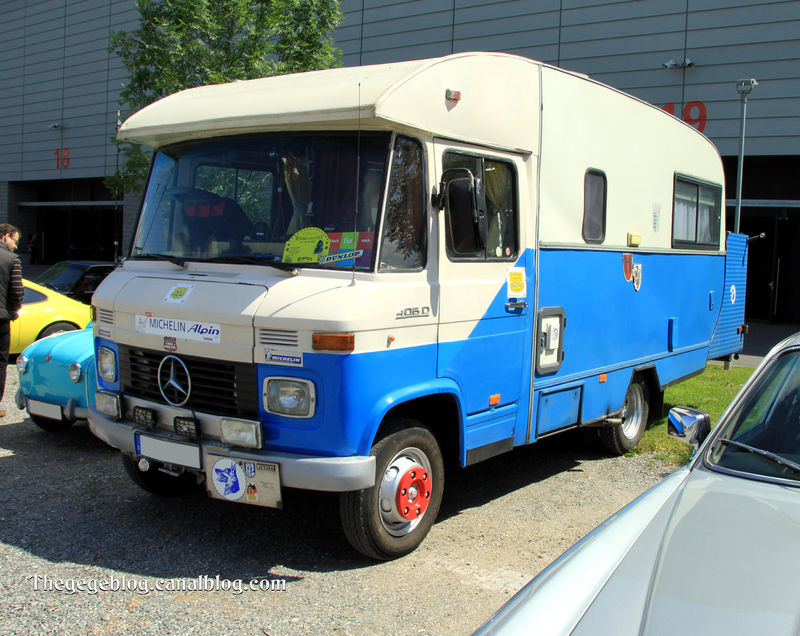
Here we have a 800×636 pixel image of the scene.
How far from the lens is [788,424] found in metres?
3.08

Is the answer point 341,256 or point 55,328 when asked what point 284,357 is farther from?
point 55,328

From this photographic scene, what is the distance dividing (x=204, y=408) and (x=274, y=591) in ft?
3.64


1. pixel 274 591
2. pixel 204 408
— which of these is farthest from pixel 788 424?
pixel 204 408

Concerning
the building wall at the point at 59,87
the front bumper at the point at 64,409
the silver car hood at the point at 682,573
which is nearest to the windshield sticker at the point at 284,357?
the silver car hood at the point at 682,573

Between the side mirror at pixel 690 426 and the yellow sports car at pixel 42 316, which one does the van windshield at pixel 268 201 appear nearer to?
the side mirror at pixel 690 426

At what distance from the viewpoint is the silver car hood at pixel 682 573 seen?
2.08 metres

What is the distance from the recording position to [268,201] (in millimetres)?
4559

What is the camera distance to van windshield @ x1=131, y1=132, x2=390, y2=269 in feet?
14.0

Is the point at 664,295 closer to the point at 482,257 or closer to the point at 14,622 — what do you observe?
the point at 482,257

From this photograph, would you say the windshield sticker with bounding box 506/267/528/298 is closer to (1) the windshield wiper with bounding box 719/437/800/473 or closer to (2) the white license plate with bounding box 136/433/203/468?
(1) the windshield wiper with bounding box 719/437/800/473

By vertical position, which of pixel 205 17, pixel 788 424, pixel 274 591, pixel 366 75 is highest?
pixel 205 17

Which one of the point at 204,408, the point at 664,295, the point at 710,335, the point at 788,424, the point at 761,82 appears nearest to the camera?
the point at 788,424

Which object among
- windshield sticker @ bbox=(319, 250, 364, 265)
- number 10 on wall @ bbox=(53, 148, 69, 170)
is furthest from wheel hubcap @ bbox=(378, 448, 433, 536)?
number 10 on wall @ bbox=(53, 148, 69, 170)

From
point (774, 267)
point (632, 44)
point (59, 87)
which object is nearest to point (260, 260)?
point (632, 44)
